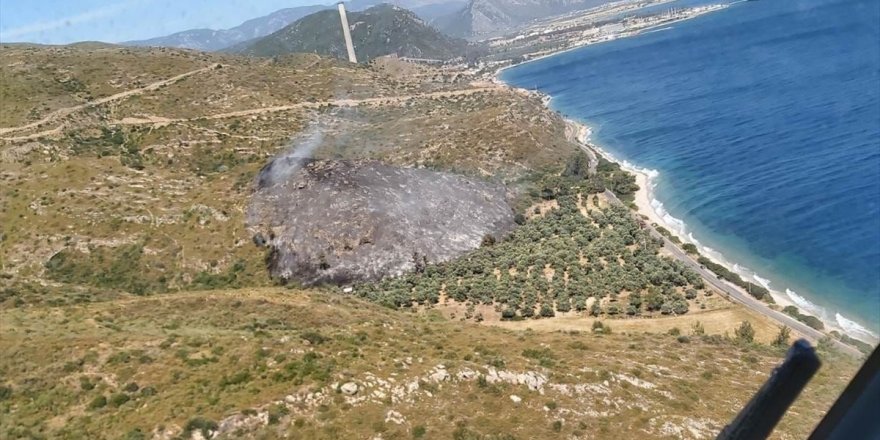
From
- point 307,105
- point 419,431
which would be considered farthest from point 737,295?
point 307,105

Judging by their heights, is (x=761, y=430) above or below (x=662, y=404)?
above

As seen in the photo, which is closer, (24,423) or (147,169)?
(24,423)

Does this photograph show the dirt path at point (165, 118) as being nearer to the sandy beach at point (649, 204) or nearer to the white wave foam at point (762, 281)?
the sandy beach at point (649, 204)

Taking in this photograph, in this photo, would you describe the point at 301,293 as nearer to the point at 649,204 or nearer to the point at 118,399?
the point at 118,399

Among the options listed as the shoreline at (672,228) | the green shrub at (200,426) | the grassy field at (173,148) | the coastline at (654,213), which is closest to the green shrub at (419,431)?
the green shrub at (200,426)

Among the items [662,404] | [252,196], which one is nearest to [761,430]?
[662,404]

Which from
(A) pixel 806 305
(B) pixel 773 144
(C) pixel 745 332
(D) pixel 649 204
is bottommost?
(A) pixel 806 305

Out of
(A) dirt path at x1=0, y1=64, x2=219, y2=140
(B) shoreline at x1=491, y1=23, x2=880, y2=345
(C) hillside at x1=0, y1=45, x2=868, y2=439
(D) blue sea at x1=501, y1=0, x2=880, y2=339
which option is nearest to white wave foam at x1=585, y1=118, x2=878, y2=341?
(B) shoreline at x1=491, y1=23, x2=880, y2=345

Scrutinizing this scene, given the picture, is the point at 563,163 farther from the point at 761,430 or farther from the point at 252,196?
the point at 761,430
